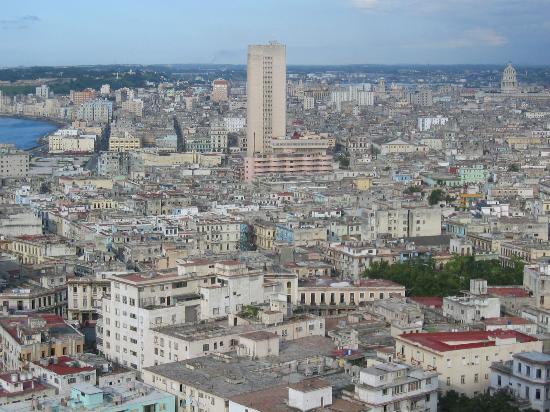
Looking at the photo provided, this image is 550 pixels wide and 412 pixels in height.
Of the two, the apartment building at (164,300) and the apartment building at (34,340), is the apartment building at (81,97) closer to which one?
the apartment building at (164,300)

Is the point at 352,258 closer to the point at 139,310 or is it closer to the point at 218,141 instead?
the point at 139,310

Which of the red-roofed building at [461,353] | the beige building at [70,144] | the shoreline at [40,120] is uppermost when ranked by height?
the red-roofed building at [461,353]

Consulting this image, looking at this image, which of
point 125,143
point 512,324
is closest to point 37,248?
point 512,324

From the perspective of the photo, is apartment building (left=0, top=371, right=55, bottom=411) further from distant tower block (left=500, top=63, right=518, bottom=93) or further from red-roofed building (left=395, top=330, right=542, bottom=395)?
distant tower block (left=500, top=63, right=518, bottom=93)

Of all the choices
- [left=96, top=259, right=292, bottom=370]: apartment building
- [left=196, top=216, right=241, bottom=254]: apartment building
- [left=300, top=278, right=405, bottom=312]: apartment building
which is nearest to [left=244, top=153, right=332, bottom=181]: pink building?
[left=196, top=216, right=241, bottom=254]: apartment building

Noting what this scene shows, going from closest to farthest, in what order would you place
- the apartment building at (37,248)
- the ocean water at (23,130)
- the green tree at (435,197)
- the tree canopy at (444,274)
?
the tree canopy at (444,274), the apartment building at (37,248), the green tree at (435,197), the ocean water at (23,130)

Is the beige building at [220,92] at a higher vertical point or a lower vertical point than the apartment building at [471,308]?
lower

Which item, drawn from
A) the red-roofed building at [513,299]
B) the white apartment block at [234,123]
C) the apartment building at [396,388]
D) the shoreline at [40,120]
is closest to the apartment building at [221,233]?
the red-roofed building at [513,299]
